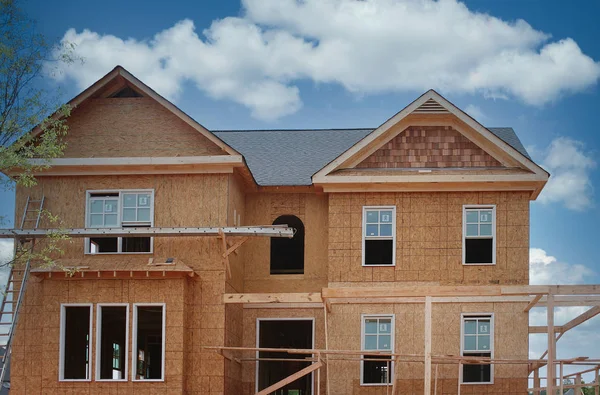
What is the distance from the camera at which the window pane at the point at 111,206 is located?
25231 millimetres

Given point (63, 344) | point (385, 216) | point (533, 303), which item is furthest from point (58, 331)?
point (533, 303)

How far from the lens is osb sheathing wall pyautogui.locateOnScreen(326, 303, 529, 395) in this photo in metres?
25.0

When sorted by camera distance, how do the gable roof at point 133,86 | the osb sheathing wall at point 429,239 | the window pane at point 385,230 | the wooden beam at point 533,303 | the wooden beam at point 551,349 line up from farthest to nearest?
the window pane at point 385,230
the osb sheathing wall at point 429,239
the gable roof at point 133,86
the wooden beam at point 533,303
the wooden beam at point 551,349

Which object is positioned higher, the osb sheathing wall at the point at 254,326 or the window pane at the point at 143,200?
the window pane at the point at 143,200

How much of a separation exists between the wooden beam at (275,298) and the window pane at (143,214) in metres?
3.19

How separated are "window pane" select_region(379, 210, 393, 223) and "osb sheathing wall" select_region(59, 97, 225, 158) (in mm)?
5058

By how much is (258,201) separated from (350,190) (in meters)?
3.37

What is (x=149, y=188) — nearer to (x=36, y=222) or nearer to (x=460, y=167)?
(x=36, y=222)

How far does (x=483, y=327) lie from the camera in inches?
997

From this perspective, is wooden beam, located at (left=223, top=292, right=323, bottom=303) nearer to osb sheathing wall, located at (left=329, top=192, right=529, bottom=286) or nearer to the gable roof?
osb sheathing wall, located at (left=329, top=192, right=529, bottom=286)

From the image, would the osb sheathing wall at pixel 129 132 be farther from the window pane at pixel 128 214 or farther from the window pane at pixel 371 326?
the window pane at pixel 371 326

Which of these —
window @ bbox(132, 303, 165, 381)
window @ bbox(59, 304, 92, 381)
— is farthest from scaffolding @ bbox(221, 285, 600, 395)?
window @ bbox(59, 304, 92, 381)

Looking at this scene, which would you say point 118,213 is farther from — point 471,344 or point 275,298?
point 471,344

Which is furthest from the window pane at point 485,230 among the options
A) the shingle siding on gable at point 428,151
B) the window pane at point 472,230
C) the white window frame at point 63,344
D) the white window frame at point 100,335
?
the white window frame at point 63,344
